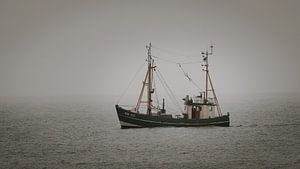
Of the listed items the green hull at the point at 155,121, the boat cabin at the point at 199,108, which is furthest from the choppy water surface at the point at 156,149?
the boat cabin at the point at 199,108

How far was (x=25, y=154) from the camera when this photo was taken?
23250 millimetres

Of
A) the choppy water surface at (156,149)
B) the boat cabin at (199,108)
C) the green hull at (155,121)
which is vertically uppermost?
the boat cabin at (199,108)

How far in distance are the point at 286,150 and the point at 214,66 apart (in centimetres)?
5639

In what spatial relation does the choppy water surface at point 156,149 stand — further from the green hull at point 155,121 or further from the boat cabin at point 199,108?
the boat cabin at point 199,108

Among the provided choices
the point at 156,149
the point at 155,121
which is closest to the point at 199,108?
the point at 155,121

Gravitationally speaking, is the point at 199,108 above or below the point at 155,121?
above

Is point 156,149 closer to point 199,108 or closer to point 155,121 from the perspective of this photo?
point 155,121

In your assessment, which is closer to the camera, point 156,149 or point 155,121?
point 156,149

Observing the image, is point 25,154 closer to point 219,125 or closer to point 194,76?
point 219,125

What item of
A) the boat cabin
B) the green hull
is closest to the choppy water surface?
the green hull

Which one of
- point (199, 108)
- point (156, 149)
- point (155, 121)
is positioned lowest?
point (156, 149)

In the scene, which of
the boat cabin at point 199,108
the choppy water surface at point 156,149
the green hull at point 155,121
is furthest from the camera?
the boat cabin at point 199,108

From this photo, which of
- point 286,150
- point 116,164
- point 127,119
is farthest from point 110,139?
point 286,150

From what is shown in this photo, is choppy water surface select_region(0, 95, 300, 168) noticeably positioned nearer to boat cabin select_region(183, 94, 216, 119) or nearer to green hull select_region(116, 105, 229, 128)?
green hull select_region(116, 105, 229, 128)
